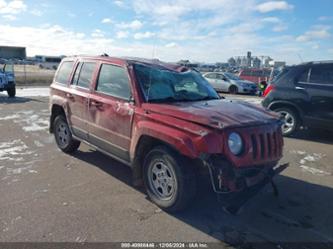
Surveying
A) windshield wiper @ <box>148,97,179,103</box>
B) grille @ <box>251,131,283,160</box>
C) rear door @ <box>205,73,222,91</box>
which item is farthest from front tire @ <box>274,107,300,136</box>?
rear door @ <box>205,73,222,91</box>

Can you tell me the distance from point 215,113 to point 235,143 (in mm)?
475

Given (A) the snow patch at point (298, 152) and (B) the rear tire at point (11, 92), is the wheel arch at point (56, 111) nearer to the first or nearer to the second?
(A) the snow patch at point (298, 152)

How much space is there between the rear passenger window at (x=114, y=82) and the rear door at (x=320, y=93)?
5040 millimetres

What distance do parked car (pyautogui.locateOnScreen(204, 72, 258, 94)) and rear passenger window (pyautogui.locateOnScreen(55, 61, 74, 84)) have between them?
1586 cm

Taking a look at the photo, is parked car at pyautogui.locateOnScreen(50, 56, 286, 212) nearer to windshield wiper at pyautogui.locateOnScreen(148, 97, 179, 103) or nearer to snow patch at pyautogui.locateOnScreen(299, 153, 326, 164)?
windshield wiper at pyautogui.locateOnScreen(148, 97, 179, 103)

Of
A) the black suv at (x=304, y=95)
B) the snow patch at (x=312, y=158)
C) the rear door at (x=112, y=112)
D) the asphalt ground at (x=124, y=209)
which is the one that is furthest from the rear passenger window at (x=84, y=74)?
the black suv at (x=304, y=95)

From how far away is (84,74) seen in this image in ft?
17.7

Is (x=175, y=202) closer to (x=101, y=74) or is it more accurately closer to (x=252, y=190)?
(x=252, y=190)

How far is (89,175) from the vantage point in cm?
506

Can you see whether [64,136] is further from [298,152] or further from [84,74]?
[298,152]

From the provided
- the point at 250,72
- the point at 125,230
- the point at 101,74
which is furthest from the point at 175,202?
the point at 250,72

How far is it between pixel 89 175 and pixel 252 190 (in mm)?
2692

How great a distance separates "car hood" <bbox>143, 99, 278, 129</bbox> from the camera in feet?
11.4

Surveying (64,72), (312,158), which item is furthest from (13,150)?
(312,158)
